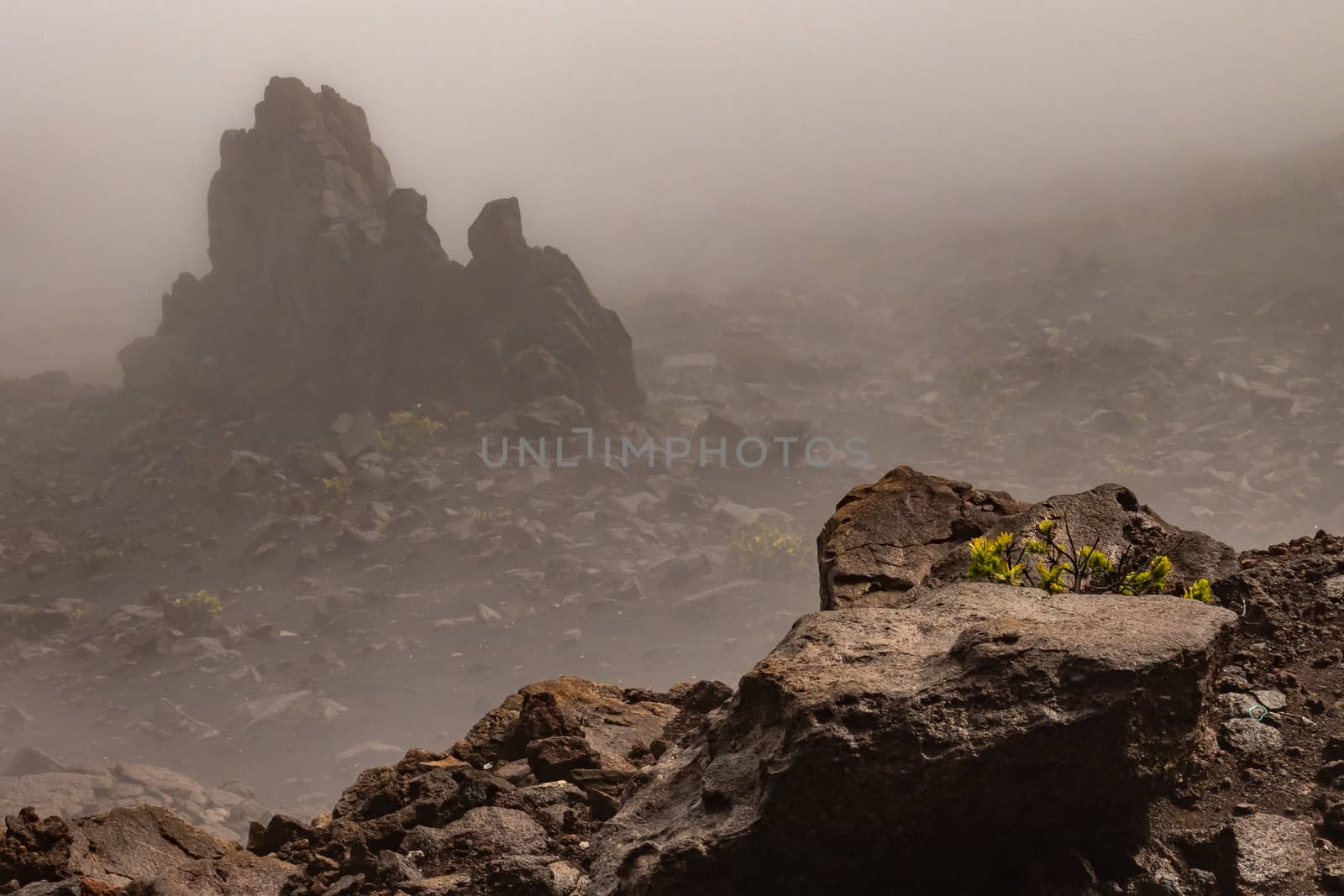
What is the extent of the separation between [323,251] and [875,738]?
560 ft

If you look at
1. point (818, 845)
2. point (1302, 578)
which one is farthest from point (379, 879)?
point (1302, 578)

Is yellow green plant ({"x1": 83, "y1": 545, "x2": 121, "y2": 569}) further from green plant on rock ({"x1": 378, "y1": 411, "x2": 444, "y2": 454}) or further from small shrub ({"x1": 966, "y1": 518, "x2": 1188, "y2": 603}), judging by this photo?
small shrub ({"x1": 966, "y1": 518, "x2": 1188, "y2": 603})

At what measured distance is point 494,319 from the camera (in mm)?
169000

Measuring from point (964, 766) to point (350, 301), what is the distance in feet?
571

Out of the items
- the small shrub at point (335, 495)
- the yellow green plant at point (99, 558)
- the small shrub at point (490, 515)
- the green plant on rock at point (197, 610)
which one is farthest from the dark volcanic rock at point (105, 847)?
the small shrub at point (335, 495)

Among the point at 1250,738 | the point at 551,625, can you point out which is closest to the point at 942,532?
the point at 1250,738

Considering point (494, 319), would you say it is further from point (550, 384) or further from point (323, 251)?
point (323, 251)

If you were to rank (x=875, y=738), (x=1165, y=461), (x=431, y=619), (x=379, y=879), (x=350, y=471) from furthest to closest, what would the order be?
(x=1165, y=461)
(x=350, y=471)
(x=431, y=619)
(x=379, y=879)
(x=875, y=738)

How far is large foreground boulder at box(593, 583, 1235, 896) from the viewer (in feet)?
16.5

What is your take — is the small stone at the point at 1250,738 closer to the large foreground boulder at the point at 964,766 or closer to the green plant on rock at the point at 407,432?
the large foreground boulder at the point at 964,766

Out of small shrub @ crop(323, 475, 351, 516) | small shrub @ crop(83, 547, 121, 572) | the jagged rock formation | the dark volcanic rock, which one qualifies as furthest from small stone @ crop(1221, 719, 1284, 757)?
small shrub @ crop(323, 475, 351, 516)

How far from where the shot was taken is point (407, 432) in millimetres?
179125

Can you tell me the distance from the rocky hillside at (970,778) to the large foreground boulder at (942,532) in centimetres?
7

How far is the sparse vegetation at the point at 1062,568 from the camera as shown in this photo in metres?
6.96
